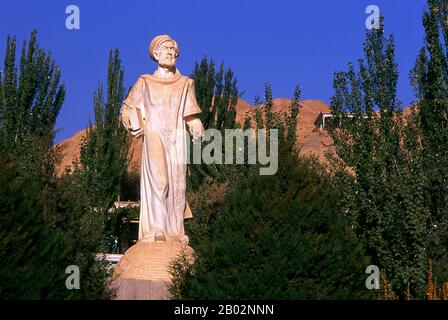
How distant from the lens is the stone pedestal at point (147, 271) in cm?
905

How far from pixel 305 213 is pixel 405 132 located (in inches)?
239

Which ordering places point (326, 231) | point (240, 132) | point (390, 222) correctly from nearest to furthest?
point (326, 231) < point (390, 222) < point (240, 132)

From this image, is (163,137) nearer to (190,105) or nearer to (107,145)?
(190,105)

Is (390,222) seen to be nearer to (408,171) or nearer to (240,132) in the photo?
(408,171)

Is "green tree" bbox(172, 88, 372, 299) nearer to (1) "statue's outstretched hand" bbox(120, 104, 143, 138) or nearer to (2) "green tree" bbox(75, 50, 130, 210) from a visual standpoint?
(1) "statue's outstretched hand" bbox(120, 104, 143, 138)

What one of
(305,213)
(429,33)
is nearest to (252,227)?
(305,213)

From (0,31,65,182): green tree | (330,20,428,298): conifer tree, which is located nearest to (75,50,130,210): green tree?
(0,31,65,182): green tree

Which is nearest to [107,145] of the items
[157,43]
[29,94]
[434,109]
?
[29,94]

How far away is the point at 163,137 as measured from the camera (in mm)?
10141

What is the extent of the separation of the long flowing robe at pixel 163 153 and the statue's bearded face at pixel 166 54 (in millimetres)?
222

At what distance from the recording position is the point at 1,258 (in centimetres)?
709

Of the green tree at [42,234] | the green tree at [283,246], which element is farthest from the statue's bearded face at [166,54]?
the green tree at [283,246]
